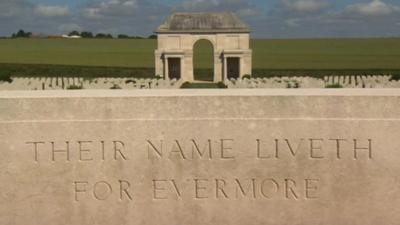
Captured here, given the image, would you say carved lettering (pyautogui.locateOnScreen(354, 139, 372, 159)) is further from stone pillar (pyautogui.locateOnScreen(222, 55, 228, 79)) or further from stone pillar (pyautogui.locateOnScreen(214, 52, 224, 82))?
stone pillar (pyautogui.locateOnScreen(214, 52, 224, 82))

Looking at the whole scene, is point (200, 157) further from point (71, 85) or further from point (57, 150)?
point (71, 85)

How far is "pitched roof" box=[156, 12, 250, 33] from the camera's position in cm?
3366

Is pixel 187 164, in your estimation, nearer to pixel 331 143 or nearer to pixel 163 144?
pixel 163 144

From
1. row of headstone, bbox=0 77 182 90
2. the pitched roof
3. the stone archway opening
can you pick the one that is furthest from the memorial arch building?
row of headstone, bbox=0 77 182 90

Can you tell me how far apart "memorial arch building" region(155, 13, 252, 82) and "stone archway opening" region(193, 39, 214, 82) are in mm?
4889

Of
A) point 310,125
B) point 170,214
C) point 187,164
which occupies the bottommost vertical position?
point 170,214

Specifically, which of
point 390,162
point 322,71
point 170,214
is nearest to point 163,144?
point 170,214

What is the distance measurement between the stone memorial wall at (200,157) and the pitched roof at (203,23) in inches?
1160

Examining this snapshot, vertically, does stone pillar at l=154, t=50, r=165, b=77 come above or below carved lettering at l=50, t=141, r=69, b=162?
above

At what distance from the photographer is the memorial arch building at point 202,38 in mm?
33625

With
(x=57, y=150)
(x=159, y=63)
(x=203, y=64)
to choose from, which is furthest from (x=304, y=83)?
(x=203, y=64)

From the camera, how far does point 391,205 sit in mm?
4316

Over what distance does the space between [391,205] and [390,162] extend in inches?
12.9

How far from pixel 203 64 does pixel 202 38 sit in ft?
53.9
